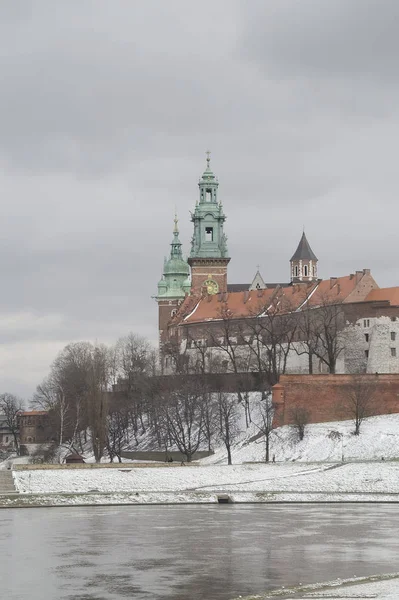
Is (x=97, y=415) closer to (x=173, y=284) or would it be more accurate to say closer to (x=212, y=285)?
(x=212, y=285)

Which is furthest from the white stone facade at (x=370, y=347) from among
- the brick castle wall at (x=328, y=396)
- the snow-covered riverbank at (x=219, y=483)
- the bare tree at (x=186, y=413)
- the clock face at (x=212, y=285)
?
the clock face at (x=212, y=285)

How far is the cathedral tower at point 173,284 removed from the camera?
13575cm

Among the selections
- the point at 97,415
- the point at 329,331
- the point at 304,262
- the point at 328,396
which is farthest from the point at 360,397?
the point at 304,262

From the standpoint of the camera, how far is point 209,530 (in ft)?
132

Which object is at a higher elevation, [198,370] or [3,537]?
[198,370]

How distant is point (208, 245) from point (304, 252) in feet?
150

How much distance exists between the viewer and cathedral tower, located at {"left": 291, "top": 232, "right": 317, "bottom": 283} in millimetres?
178750

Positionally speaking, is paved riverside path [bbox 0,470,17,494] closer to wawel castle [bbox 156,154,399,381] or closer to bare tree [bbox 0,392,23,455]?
wawel castle [bbox 156,154,399,381]

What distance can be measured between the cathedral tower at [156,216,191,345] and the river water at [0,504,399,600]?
3415 inches

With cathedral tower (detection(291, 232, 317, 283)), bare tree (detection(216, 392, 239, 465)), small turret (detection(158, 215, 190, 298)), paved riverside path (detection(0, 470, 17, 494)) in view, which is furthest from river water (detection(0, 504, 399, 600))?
cathedral tower (detection(291, 232, 317, 283))

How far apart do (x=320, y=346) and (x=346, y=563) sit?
6291 cm

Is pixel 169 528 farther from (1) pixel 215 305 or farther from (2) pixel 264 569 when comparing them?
(1) pixel 215 305

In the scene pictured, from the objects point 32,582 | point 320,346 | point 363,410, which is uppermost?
point 320,346

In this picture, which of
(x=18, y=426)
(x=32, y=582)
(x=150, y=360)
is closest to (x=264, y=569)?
(x=32, y=582)
